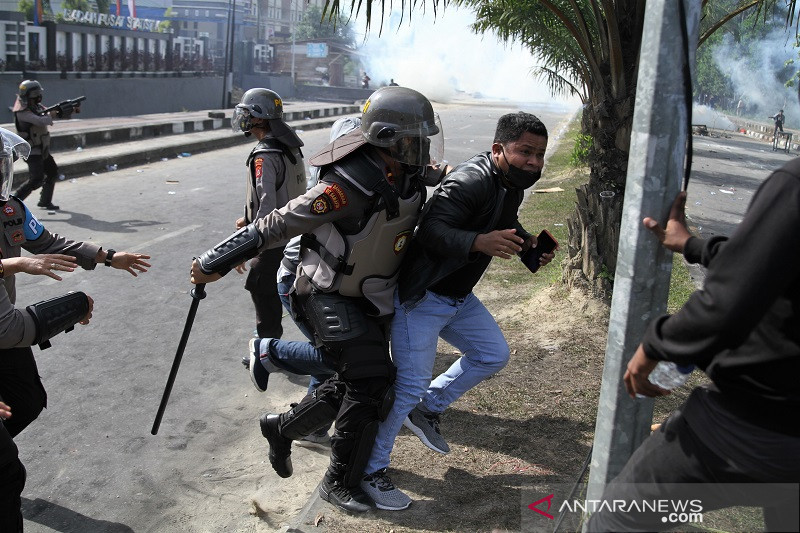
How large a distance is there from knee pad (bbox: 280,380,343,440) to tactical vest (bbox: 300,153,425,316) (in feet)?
1.38

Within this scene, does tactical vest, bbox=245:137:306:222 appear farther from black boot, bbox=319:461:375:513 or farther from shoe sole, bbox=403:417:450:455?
black boot, bbox=319:461:375:513

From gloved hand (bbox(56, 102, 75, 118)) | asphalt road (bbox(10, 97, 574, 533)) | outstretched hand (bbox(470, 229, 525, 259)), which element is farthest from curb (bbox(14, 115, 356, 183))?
outstretched hand (bbox(470, 229, 525, 259))

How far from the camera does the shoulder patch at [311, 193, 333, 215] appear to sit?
10.5 feet

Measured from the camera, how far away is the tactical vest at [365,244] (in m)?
3.26

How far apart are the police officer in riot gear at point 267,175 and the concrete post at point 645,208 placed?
2.79m

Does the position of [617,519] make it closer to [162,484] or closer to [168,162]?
[162,484]

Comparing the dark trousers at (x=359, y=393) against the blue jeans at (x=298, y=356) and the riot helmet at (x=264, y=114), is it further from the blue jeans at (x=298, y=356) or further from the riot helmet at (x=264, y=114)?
the riot helmet at (x=264, y=114)

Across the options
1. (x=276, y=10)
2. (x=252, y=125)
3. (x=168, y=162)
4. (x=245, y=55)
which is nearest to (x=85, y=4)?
(x=245, y=55)

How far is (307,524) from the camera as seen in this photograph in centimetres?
331

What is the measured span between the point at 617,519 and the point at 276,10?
277 ft

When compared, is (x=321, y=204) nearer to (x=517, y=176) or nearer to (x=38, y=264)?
(x=517, y=176)

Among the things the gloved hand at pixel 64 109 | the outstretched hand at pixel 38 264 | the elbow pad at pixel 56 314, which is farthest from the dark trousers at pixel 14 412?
the gloved hand at pixel 64 109

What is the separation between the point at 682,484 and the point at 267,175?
334cm

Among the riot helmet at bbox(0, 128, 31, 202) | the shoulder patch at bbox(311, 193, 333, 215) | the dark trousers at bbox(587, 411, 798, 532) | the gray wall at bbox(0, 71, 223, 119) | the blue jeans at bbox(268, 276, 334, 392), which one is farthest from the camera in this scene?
the gray wall at bbox(0, 71, 223, 119)
